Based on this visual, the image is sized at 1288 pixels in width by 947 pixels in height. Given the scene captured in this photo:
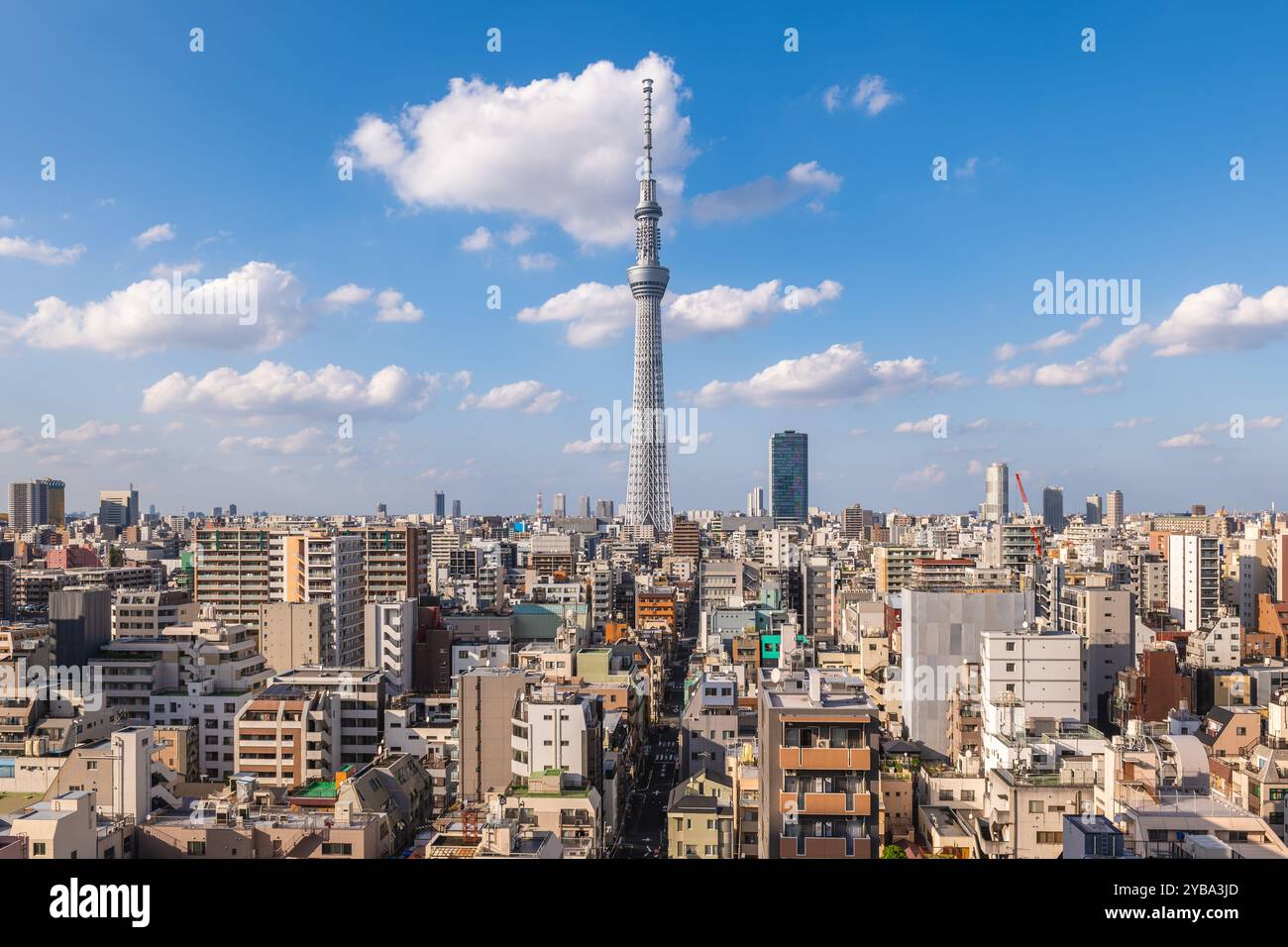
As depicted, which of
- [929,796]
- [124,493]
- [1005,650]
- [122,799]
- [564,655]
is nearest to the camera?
[122,799]

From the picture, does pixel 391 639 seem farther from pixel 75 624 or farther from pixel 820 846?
pixel 820 846

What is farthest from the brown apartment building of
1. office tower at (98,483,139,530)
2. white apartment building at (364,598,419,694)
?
office tower at (98,483,139,530)

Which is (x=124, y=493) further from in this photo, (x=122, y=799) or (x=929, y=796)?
(x=929, y=796)

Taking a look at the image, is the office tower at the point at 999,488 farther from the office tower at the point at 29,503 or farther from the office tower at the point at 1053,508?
the office tower at the point at 29,503

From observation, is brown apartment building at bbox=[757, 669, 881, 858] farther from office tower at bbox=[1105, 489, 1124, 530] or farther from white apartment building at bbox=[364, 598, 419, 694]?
office tower at bbox=[1105, 489, 1124, 530]

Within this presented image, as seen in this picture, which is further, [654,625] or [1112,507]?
[1112,507]
